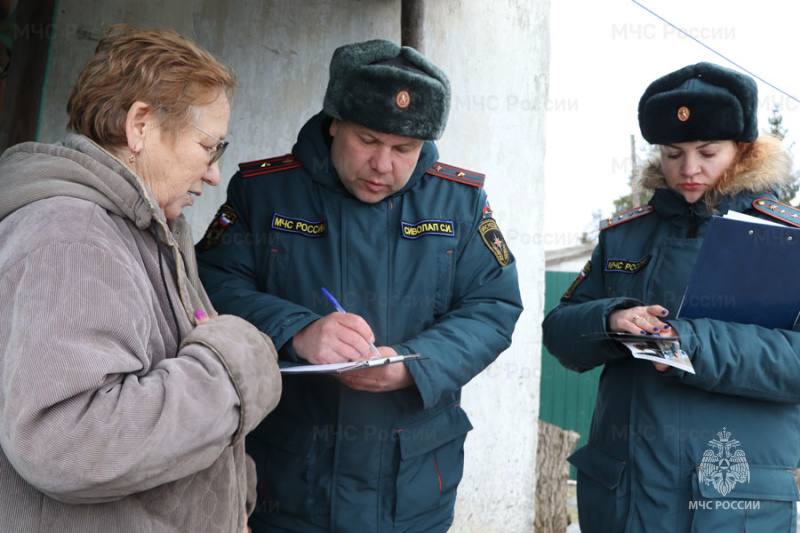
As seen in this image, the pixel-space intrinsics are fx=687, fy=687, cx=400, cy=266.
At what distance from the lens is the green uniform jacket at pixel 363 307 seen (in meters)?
2.00

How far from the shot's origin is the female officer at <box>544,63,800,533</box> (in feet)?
6.41

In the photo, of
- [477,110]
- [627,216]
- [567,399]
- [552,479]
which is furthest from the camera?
[567,399]

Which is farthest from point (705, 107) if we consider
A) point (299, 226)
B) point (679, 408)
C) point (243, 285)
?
point (243, 285)

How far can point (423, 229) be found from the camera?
2.16m

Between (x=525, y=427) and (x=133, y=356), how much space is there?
134 inches

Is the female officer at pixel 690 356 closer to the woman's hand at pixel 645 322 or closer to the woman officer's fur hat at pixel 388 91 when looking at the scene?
the woman's hand at pixel 645 322

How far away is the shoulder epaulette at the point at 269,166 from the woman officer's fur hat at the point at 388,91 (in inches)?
8.9

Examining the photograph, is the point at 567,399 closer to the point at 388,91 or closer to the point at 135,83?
the point at 388,91

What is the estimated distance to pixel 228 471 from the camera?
1390 mm

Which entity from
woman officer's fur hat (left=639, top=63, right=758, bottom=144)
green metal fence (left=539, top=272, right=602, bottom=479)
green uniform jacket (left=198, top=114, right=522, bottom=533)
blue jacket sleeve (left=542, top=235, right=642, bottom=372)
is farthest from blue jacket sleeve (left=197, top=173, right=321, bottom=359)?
green metal fence (left=539, top=272, right=602, bottom=479)

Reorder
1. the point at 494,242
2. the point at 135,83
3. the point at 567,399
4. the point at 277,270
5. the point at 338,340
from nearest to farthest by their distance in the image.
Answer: the point at 135,83 → the point at 338,340 → the point at 277,270 → the point at 494,242 → the point at 567,399

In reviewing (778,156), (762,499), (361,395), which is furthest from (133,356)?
(778,156)

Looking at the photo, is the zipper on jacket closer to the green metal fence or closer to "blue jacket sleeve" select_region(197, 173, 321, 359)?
"blue jacket sleeve" select_region(197, 173, 321, 359)

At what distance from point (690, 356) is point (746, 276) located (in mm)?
282
